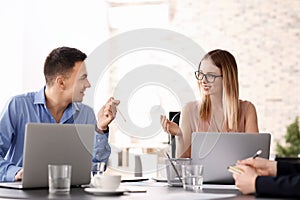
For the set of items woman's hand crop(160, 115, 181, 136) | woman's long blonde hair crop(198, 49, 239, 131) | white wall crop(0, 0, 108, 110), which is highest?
white wall crop(0, 0, 108, 110)

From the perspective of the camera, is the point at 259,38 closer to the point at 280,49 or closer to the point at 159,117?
the point at 280,49

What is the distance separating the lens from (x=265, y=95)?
7363 millimetres

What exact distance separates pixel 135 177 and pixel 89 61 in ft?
2.08

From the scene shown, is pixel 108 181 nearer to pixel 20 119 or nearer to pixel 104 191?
pixel 104 191

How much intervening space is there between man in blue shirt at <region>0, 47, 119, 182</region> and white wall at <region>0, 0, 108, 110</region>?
7.33 ft

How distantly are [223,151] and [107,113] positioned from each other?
0.65 m

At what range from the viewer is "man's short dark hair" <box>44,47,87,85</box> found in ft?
11.6

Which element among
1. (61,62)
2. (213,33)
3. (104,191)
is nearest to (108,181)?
(104,191)

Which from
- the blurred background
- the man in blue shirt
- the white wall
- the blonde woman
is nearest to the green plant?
the blurred background

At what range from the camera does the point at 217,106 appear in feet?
12.0

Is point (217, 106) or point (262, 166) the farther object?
point (217, 106)

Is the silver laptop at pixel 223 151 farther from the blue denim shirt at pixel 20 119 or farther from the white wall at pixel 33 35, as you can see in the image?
the white wall at pixel 33 35

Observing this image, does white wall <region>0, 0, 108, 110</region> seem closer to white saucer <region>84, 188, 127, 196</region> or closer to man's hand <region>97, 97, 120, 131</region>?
man's hand <region>97, 97, 120, 131</region>

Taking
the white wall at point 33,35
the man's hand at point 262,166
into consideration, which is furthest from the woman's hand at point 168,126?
the white wall at point 33,35
